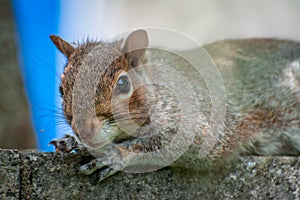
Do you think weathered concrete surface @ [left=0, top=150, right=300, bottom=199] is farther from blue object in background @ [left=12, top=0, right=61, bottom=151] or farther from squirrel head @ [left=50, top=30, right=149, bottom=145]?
blue object in background @ [left=12, top=0, right=61, bottom=151]

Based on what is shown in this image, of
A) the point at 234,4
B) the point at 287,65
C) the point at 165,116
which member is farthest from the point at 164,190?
the point at 234,4

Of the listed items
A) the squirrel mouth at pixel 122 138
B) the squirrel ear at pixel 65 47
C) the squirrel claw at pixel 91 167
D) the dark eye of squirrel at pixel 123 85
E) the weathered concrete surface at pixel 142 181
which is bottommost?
the weathered concrete surface at pixel 142 181

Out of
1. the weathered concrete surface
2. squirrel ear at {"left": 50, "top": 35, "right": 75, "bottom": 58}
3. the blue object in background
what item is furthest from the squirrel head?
the blue object in background

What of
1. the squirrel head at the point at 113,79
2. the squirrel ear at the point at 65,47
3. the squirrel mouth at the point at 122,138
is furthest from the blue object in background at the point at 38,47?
the squirrel mouth at the point at 122,138

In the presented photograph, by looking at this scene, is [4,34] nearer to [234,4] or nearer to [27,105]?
[27,105]

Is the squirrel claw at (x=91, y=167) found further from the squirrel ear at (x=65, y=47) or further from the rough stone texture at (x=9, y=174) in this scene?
the squirrel ear at (x=65, y=47)

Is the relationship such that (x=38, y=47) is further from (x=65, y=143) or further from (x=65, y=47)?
(x=65, y=143)

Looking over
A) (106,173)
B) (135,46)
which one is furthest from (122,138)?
(135,46)
